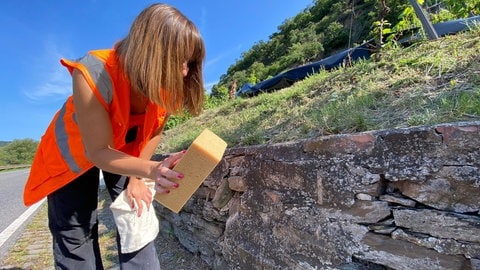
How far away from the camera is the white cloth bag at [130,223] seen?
1.68 metres

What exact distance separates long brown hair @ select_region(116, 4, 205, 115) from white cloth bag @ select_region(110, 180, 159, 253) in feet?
1.91

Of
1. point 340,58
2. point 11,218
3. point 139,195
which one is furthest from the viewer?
point 340,58

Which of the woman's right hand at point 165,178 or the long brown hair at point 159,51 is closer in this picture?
the woman's right hand at point 165,178

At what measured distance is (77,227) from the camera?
1780 mm

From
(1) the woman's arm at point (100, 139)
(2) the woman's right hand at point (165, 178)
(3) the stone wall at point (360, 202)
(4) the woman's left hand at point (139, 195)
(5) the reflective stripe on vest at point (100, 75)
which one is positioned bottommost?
(3) the stone wall at point (360, 202)

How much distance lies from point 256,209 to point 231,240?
0.37 metres

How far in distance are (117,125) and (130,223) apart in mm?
542

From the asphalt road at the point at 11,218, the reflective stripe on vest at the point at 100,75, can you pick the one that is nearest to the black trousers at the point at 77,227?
the reflective stripe on vest at the point at 100,75

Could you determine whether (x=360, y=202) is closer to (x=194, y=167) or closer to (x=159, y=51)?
Answer: (x=194, y=167)

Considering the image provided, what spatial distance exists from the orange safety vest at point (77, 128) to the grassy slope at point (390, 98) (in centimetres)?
112

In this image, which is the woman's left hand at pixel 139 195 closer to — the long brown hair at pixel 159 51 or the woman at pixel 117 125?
the woman at pixel 117 125

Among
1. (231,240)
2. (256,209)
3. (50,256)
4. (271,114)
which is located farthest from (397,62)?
(50,256)

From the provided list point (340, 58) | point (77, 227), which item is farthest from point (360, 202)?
point (340, 58)

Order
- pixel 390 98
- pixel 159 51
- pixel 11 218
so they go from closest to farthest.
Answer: pixel 159 51 → pixel 390 98 → pixel 11 218
